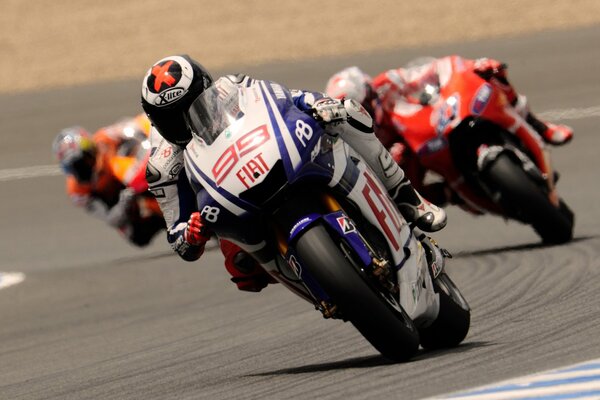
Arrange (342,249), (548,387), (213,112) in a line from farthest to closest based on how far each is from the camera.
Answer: (213,112)
(342,249)
(548,387)

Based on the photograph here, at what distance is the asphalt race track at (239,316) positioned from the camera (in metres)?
6.65

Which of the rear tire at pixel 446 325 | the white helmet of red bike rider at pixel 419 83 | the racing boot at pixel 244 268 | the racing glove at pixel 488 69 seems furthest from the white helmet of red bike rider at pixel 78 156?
the rear tire at pixel 446 325

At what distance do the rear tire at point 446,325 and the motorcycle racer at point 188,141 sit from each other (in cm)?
34

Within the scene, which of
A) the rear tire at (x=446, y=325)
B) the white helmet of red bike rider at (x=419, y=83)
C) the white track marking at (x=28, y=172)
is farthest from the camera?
the white track marking at (x=28, y=172)

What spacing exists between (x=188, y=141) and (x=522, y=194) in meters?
4.20

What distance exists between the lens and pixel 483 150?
429 inches

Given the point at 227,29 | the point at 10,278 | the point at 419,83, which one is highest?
the point at 419,83

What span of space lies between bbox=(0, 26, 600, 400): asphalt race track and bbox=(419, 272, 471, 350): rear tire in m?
0.08

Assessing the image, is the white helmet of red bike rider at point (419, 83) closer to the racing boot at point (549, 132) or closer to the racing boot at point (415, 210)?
the racing boot at point (549, 132)

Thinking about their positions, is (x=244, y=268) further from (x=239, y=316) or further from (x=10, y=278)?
(x=10, y=278)

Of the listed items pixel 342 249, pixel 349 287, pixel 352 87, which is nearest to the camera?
pixel 349 287

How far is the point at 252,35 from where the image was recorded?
24312mm

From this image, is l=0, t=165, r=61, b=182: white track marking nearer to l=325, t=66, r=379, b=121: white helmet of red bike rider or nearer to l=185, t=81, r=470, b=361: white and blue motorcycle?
l=325, t=66, r=379, b=121: white helmet of red bike rider

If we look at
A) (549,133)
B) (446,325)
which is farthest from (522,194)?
(446,325)
